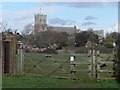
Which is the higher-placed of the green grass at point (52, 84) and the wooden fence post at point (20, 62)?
the wooden fence post at point (20, 62)

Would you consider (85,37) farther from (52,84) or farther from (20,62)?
(52,84)

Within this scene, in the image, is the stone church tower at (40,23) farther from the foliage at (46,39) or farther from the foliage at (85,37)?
the foliage at (85,37)

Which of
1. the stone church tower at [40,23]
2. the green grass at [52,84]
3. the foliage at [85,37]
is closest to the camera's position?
the green grass at [52,84]

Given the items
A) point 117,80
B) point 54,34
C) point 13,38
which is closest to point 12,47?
point 13,38

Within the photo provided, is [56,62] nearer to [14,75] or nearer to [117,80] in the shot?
[14,75]

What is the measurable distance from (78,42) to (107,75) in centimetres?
7318

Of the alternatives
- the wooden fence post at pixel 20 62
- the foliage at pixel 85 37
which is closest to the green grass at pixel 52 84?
the wooden fence post at pixel 20 62

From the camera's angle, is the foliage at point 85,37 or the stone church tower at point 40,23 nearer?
the foliage at point 85,37

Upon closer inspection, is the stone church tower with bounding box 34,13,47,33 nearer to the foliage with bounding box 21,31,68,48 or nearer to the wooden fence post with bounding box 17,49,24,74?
the foliage with bounding box 21,31,68,48

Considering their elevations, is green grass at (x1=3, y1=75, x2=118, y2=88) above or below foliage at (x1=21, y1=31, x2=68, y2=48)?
below

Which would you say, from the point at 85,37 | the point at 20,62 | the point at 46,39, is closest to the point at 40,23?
the point at 85,37

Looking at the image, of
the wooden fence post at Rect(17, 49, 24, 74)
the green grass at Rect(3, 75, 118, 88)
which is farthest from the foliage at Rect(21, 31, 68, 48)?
the green grass at Rect(3, 75, 118, 88)

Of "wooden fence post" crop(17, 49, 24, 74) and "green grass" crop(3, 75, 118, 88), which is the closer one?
"green grass" crop(3, 75, 118, 88)

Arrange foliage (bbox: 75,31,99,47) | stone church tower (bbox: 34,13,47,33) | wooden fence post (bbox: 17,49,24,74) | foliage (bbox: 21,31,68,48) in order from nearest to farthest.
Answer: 1. wooden fence post (bbox: 17,49,24,74)
2. foliage (bbox: 21,31,68,48)
3. foliage (bbox: 75,31,99,47)
4. stone church tower (bbox: 34,13,47,33)
